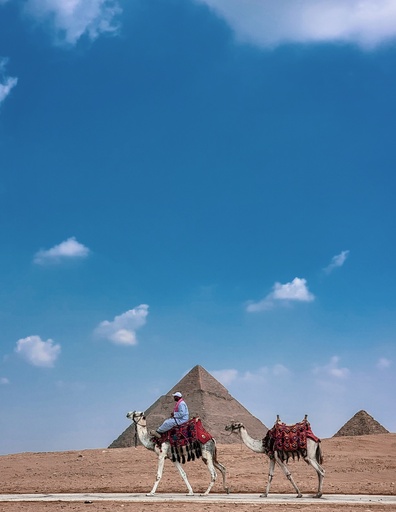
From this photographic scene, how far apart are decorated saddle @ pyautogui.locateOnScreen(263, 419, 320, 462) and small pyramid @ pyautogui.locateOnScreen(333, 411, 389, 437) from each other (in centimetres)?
3794

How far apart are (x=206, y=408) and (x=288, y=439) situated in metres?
34.7

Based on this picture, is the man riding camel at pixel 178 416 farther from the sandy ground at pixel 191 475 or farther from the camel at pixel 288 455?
the sandy ground at pixel 191 475

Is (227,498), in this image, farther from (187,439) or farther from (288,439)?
(288,439)

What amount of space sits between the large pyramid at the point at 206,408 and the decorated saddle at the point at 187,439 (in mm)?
31596

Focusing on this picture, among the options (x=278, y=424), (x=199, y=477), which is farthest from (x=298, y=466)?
(x=278, y=424)

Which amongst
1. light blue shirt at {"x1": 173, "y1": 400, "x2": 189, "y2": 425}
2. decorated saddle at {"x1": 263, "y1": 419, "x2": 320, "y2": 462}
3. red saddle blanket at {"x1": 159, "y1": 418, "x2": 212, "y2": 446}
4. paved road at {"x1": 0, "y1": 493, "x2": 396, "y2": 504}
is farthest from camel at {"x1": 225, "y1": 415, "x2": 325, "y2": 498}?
light blue shirt at {"x1": 173, "y1": 400, "x2": 189, "y2": 425}

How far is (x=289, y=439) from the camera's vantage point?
17.6m

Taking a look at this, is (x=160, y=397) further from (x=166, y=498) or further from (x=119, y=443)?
(x=166, y=498)

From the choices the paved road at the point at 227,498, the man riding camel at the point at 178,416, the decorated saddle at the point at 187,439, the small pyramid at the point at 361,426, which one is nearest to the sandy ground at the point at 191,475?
the paved road at the point at 227,498

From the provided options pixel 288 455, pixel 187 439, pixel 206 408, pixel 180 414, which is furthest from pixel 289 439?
pixel 206 408

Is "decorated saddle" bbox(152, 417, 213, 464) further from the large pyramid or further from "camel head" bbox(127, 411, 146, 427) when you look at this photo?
the large pyramid

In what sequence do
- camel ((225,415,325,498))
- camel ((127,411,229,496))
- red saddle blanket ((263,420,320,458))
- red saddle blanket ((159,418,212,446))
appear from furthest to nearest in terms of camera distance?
red saddle blanket ((159,418,212,446)) < camel ((127,411,229,496)) < red saddle blanket ((263,420,320,458)) < camel ((225,415,325,498))

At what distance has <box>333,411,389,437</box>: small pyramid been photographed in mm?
53344

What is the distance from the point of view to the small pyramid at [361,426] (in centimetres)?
5334
